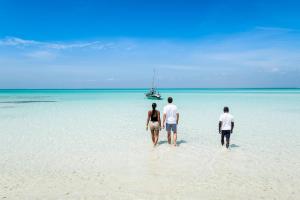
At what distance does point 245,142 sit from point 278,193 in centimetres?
601

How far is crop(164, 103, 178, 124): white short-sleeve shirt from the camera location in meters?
10.4

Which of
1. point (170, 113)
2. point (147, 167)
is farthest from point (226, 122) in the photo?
point (147, 167)

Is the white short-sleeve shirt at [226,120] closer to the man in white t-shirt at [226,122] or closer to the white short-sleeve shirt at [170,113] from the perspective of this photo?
the man in white t-shirt at [226,122]

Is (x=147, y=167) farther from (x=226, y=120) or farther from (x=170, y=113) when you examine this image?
(x=226, y=120)

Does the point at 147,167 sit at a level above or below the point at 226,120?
below

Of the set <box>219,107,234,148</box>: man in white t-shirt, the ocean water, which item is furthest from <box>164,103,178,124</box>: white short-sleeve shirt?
<box>219,107,234,148</box>: man in white t-shirt

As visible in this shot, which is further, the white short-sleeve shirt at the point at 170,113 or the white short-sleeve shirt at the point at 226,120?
the white short-sleeve shirt at the point at 170,113

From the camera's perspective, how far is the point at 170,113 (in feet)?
34.4

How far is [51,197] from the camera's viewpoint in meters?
6.18

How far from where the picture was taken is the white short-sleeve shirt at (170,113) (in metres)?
10.4

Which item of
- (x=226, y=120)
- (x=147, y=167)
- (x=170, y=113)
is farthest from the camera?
(x=170, y=113)

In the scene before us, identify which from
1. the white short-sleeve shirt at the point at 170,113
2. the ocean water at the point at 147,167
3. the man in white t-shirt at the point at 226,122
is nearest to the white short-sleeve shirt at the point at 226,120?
the man in white t-shirt at the point at 226,122

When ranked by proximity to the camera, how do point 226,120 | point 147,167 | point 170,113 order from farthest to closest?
point 170,113 < point 226,120 < point 147,167

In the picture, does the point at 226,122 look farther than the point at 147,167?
Yes
